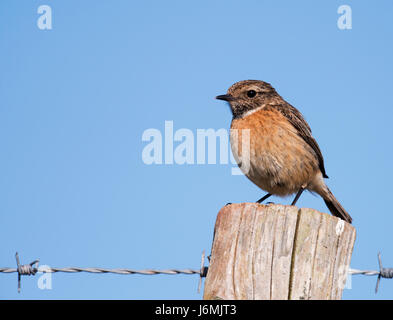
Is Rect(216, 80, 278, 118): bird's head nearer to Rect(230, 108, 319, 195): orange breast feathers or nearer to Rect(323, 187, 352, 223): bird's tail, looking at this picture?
Rect(230, 108, 319, 195): orange breast feathers

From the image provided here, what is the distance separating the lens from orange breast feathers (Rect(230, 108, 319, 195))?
7254 millimetres

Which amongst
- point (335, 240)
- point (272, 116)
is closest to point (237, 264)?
point (335, 240)

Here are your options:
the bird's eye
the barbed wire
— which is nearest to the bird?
the bird's eye

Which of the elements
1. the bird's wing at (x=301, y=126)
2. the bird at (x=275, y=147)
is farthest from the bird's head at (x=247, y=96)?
the bird's wing at (x=301, y=126)

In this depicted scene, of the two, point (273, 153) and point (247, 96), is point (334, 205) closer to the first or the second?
point (273, 153)

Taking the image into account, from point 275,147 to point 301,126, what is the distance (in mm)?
855

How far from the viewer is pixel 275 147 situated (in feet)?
23.8

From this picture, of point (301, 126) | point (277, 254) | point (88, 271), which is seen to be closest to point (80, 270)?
point (88, 271)

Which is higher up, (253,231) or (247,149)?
(247,149)

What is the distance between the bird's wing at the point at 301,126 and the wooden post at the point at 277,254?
3.50 m

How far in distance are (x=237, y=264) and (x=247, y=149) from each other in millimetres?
3311
